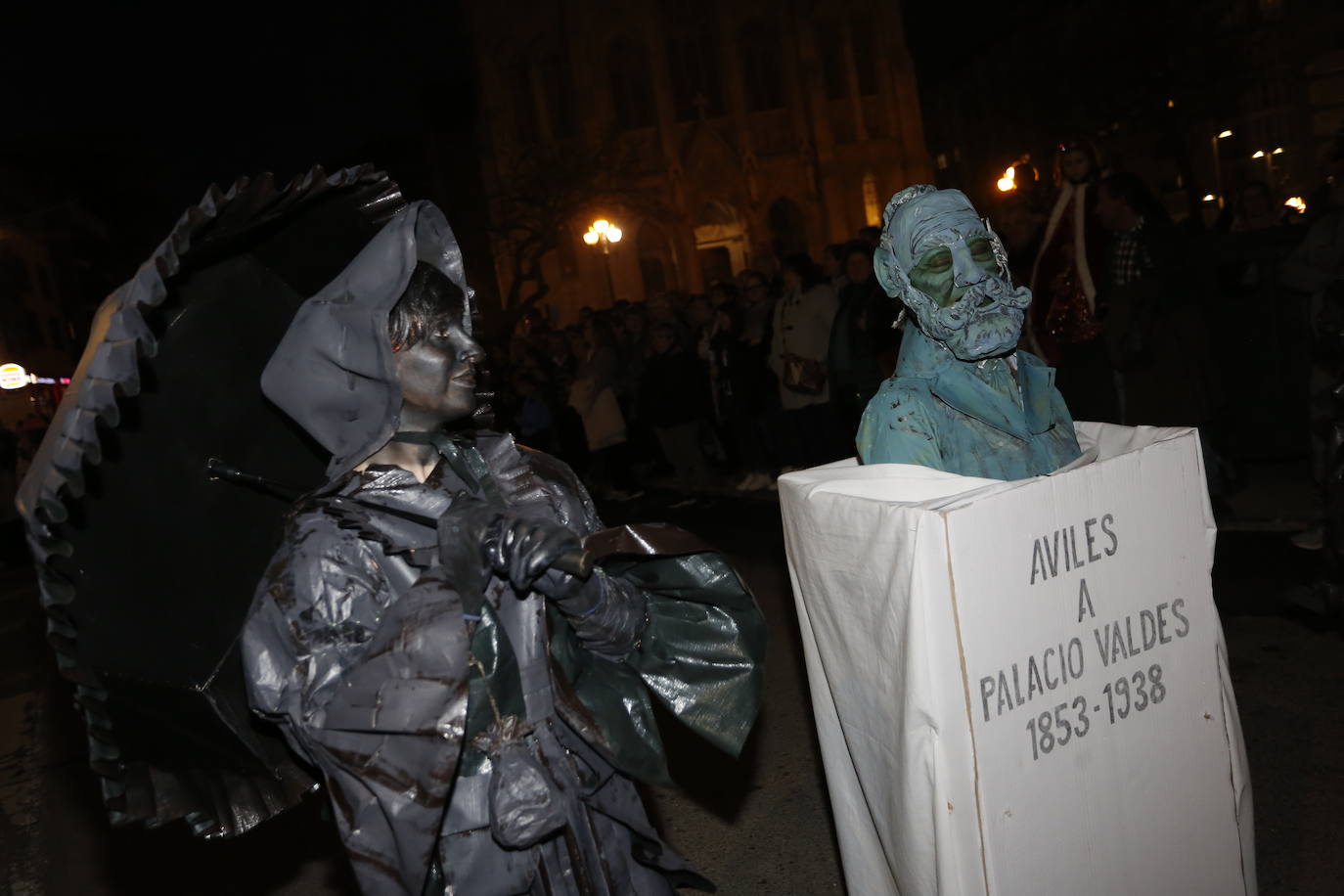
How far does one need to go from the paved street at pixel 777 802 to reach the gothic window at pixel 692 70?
35.8 m

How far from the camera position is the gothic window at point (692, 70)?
4066cm

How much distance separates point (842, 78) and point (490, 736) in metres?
41.9

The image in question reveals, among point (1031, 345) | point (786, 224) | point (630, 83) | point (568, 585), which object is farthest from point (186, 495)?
point (630, 83)

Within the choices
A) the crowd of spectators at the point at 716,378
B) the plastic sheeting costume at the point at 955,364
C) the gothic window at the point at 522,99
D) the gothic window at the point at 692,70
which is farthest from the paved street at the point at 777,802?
the gothic window at the point at 692,70

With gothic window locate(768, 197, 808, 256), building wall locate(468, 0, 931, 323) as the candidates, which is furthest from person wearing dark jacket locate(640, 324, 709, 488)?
gothic window locate(768, 197, 808, 256)

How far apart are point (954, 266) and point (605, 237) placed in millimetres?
30115

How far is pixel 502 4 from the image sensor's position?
4034 cm

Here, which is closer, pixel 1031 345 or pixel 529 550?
pixel 529 550

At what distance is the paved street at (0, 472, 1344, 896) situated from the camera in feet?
12.9

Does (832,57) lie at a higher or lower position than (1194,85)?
higher

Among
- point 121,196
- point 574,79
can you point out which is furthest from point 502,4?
point 121,196

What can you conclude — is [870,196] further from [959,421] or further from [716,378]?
[959,421]

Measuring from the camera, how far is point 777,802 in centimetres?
465

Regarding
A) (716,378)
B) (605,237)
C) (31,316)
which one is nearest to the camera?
(716,378)
